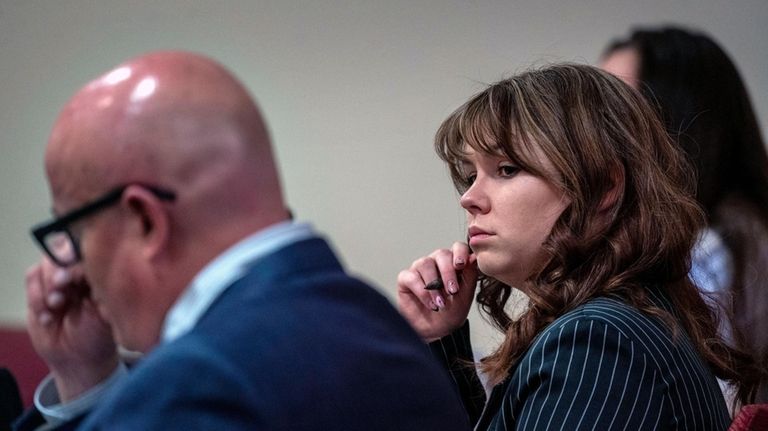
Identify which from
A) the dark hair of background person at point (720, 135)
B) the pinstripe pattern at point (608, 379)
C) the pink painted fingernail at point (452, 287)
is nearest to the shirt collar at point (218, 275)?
the pinstripe pattern at point (608, 379)

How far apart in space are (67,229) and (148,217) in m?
0.09

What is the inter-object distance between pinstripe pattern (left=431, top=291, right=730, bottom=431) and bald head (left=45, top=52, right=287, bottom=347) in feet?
1.59

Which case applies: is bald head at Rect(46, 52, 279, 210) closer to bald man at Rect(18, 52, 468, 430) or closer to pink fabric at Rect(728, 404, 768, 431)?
bald man at Rect(18, 52, 468, 430)

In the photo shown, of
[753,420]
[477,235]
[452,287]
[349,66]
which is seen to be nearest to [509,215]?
[477,235]

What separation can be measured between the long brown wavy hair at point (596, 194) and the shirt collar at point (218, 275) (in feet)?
1.91

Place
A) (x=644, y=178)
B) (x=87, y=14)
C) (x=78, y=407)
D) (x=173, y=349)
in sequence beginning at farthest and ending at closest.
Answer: (x=87, y=14), (x=644, y=178), (x=78, y=407), (x=173, y=349)

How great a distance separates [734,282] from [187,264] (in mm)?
1593

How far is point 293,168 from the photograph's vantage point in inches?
126

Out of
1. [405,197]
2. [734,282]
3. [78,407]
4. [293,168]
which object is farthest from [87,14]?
[78,407]

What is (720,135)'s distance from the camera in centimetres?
230

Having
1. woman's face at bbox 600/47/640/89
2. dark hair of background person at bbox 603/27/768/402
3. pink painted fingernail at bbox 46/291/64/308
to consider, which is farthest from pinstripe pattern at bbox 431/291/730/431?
woman's face at bbox 600/47/640/89

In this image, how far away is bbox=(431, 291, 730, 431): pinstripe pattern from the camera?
1237 millimetres

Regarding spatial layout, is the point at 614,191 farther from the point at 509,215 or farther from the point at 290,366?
the point at 290,366

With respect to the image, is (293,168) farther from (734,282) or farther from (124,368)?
(124,368)
